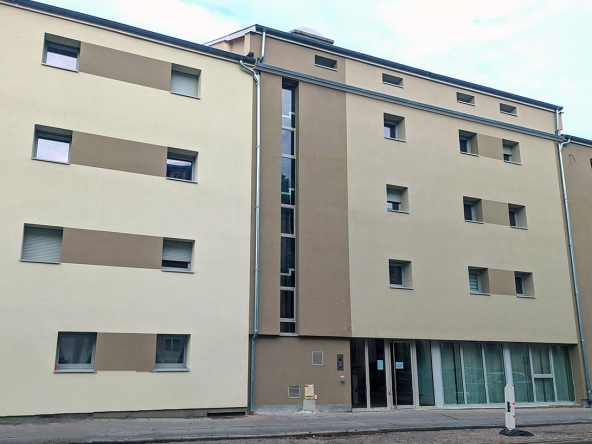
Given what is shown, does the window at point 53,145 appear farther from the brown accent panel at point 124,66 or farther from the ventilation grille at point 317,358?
the ventilation grille at point 317,358

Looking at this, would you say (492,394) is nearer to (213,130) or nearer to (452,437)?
(452,437)

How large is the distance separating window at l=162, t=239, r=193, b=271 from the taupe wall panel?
231cm

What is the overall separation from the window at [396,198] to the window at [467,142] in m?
4.06

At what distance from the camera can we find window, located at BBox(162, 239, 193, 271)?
642 inches

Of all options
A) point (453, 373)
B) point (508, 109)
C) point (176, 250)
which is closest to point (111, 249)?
point (176, 250)

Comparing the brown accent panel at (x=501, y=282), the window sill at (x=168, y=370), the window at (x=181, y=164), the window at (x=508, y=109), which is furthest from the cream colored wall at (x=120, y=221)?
the window at (x=508, y=109)

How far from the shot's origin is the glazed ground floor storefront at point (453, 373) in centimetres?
1867

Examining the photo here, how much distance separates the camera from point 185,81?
1794 cm

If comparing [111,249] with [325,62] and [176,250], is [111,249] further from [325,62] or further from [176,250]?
[325,62]

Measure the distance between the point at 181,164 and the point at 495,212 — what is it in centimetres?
1266

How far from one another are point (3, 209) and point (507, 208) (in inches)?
716

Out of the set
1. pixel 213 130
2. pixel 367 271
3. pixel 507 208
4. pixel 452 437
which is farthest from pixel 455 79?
pixel 452 437

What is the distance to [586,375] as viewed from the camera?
2177cm

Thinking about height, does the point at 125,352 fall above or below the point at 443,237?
below
